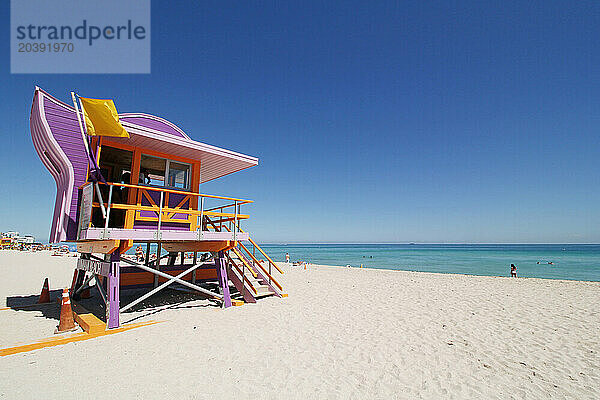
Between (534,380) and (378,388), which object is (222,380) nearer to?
(378,388)

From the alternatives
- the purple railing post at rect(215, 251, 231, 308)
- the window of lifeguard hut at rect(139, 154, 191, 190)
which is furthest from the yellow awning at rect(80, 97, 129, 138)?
the purple railing post at rect(215, 251, 231, 308)

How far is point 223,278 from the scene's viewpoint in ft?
34.1

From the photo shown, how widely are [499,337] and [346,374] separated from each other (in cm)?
476

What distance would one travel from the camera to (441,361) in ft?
19.4

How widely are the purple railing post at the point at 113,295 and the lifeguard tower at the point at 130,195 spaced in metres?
0.02

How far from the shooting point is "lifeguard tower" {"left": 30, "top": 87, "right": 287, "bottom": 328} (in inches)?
313

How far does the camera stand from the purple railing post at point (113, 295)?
763 cm

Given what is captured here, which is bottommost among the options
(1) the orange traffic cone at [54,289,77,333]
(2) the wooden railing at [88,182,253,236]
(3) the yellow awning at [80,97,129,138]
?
(1) the orange traffic cone at [54,289,77,333]

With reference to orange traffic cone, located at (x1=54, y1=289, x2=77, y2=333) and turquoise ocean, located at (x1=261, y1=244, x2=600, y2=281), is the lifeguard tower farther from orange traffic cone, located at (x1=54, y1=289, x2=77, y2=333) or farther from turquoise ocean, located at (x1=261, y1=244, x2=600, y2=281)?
turquoise ocean, located at (x1=261, y1=244, x2=600, y2=281)

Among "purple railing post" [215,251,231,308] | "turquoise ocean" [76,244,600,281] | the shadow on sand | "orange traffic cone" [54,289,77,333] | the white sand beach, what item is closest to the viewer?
the white sand beach

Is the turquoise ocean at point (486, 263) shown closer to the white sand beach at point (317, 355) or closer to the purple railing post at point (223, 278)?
the white sand beach at point (317, 355)

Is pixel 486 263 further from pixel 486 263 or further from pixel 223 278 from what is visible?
pixel 223 278

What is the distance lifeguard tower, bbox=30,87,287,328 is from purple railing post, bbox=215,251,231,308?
0.11 ft

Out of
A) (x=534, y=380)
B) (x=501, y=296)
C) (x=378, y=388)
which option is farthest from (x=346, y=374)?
(x=501, y=296)
